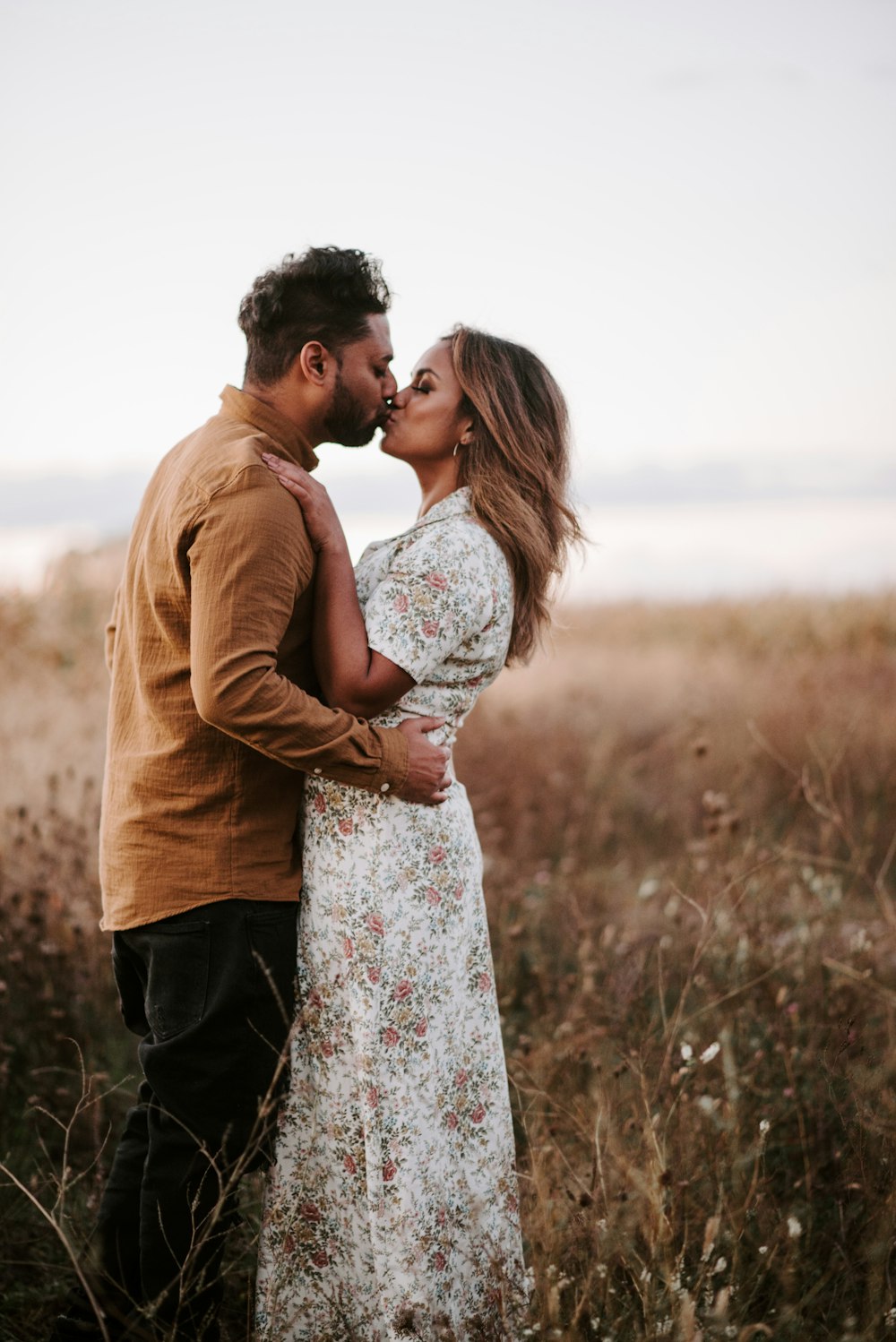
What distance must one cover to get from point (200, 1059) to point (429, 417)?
Result: 1.69 meters

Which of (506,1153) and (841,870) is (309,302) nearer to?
(506,1153)

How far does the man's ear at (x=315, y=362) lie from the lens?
261cm

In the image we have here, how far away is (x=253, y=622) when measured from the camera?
2.24 meters

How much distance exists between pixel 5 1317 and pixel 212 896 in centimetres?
134

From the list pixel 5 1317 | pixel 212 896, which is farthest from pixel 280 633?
pixel 5 1317

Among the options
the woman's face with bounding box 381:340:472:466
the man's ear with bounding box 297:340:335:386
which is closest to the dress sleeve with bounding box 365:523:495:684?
the woman's face with bounding box 381:340:472:466

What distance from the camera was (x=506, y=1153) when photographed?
9.13 feet

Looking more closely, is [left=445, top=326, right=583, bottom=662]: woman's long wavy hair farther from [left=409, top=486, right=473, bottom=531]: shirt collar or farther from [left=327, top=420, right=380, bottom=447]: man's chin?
[left=327, top=420, right=380, bottom=447]: man's chin

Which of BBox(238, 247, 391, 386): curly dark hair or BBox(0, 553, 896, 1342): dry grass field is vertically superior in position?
BBox(238, 247, 391, 386): curly dark hair

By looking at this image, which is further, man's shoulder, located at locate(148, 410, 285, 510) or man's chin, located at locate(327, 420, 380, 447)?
man's chin, located at locate(327, 420, 380, 447)

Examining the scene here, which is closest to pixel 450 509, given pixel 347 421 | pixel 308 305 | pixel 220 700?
pixel 347 421

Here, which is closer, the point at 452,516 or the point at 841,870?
the point at 452,516

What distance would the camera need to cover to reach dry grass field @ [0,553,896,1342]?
255cm

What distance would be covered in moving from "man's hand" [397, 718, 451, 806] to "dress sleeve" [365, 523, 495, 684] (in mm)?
120
